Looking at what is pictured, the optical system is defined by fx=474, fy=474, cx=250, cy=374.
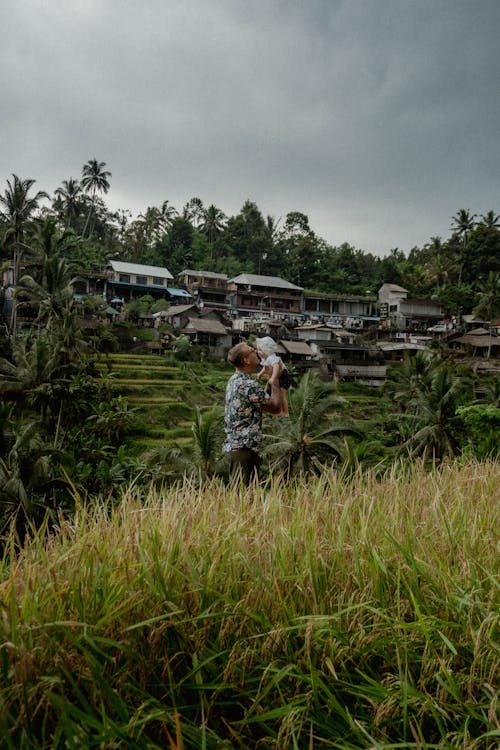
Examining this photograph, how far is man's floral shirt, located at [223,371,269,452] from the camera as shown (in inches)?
151

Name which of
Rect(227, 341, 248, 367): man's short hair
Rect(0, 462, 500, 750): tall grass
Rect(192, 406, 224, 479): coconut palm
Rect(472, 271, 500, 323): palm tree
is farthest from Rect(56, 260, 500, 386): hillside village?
Rect(0, 462, 500, 750): tall grass

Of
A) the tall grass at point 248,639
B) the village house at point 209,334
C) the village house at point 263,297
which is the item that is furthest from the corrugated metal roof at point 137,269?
the tall grass at point 248,639

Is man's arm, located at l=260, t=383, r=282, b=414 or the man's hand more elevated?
the man's hand

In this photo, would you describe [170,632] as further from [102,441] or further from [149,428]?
[149,428]

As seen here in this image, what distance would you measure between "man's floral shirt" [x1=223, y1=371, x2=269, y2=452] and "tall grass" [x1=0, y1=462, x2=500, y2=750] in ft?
6.33

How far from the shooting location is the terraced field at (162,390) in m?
22.1

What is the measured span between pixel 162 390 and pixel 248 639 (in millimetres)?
25383

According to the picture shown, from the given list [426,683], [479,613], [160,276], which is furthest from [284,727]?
[160,276]

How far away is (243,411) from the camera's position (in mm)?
3900

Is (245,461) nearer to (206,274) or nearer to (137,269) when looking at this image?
(137,269)

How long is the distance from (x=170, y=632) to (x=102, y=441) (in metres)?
20.2

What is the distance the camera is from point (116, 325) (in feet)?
110

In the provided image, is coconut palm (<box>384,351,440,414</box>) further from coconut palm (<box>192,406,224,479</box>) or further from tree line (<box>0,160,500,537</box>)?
coconut palm (<box>192,406,224,479</box>)

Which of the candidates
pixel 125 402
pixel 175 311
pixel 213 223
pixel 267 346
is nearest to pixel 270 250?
pixel 213 223
